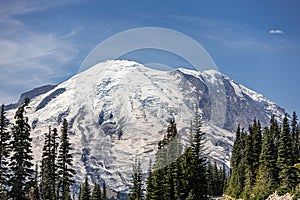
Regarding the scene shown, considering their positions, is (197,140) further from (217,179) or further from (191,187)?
(217,179)

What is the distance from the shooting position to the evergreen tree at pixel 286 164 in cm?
8379

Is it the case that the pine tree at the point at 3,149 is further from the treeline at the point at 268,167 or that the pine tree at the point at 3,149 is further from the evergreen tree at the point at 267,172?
the evergreen tree at the point at 267,172

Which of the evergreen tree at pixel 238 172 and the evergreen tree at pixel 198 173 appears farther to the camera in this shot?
the evergreen tree at pixel 238 172

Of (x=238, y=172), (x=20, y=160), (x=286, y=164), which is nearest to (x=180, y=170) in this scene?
(x=286, y=164)

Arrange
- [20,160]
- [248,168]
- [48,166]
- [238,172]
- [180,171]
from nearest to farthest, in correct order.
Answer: [20,160]
[48,166]
[180,171]
[248,168]
[238,172]

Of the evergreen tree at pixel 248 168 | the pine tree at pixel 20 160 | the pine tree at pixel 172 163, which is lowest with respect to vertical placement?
the pine tree at pixel 20 160

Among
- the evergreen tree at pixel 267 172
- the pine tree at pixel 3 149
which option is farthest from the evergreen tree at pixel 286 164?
the pine tree at pixel 3 149

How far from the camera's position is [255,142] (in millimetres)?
110125

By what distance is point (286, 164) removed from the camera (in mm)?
86688

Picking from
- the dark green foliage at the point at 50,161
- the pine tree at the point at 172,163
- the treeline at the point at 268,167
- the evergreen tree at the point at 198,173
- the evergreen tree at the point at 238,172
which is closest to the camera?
the dark green foliage at the point at 50,161

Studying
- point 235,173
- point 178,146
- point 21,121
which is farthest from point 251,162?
point 21,121

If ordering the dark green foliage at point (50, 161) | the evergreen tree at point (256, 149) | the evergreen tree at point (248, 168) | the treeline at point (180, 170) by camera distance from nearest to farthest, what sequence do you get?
the dark green foliage at point (50, 161) → the treeline at point (180, 170) → the evergreen tree at point (248, 168) → the evergreen tree at point (256, 149)

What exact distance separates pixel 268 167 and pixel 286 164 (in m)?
10.5

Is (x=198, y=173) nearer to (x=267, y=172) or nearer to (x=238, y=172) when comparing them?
(x=267, y=172)
